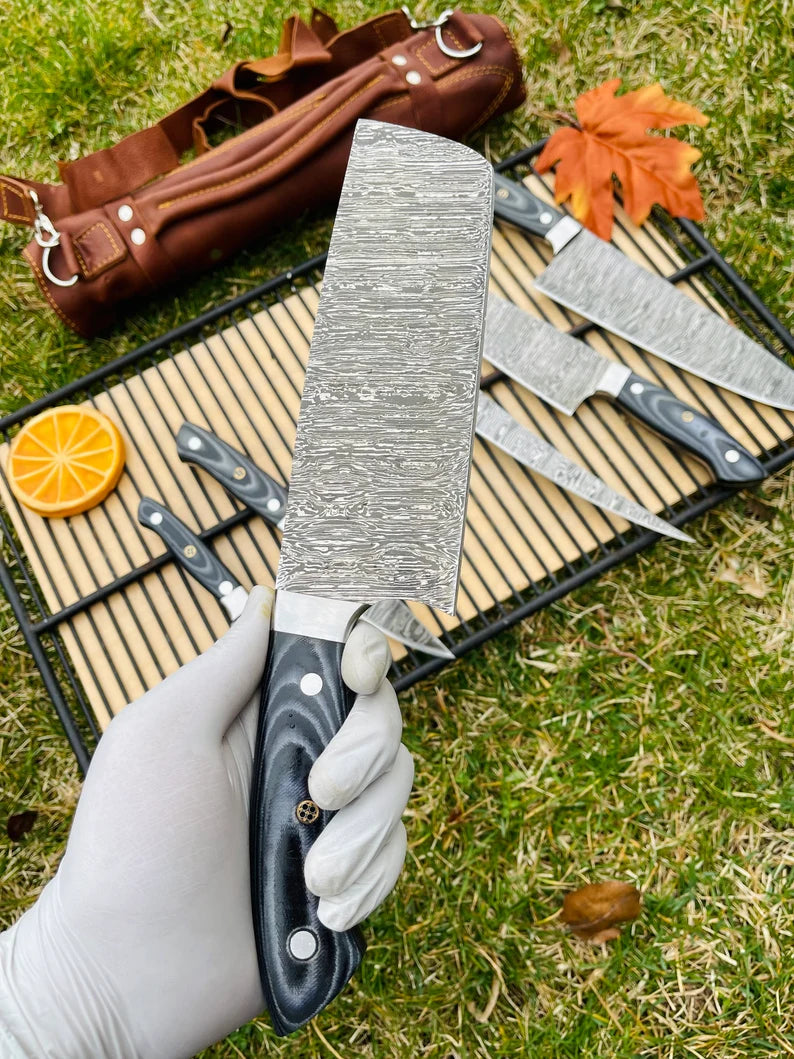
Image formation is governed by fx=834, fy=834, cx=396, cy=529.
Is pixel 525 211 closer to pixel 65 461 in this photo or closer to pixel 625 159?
pixel 625 159

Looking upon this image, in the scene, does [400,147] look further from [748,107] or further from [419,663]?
[748,107]

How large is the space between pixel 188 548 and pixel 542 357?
736mm

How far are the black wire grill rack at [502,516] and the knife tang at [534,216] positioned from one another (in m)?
0.06

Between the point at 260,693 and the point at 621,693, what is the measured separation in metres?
Result: 0.76

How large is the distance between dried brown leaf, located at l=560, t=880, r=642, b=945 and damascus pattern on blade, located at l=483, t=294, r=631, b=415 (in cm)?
86

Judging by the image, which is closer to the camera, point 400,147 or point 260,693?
point 400,147

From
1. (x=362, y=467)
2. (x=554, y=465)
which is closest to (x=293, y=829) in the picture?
(x=362, y=467)

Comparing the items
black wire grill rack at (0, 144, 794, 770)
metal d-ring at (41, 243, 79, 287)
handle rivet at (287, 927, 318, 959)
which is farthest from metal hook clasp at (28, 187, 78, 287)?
handle rivet at (287, 927, 318, 959)

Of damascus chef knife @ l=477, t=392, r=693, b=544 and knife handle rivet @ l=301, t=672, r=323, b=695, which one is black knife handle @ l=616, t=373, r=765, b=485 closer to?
damascus chef knife @ l=477, t=392, r=693, b=544

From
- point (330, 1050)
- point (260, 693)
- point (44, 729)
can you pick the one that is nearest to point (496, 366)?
point (260, 693)

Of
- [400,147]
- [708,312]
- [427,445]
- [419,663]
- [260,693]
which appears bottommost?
[419,663]

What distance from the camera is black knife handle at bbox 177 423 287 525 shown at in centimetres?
146

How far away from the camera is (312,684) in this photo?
1062 millimetres

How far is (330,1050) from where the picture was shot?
4.83 ft
